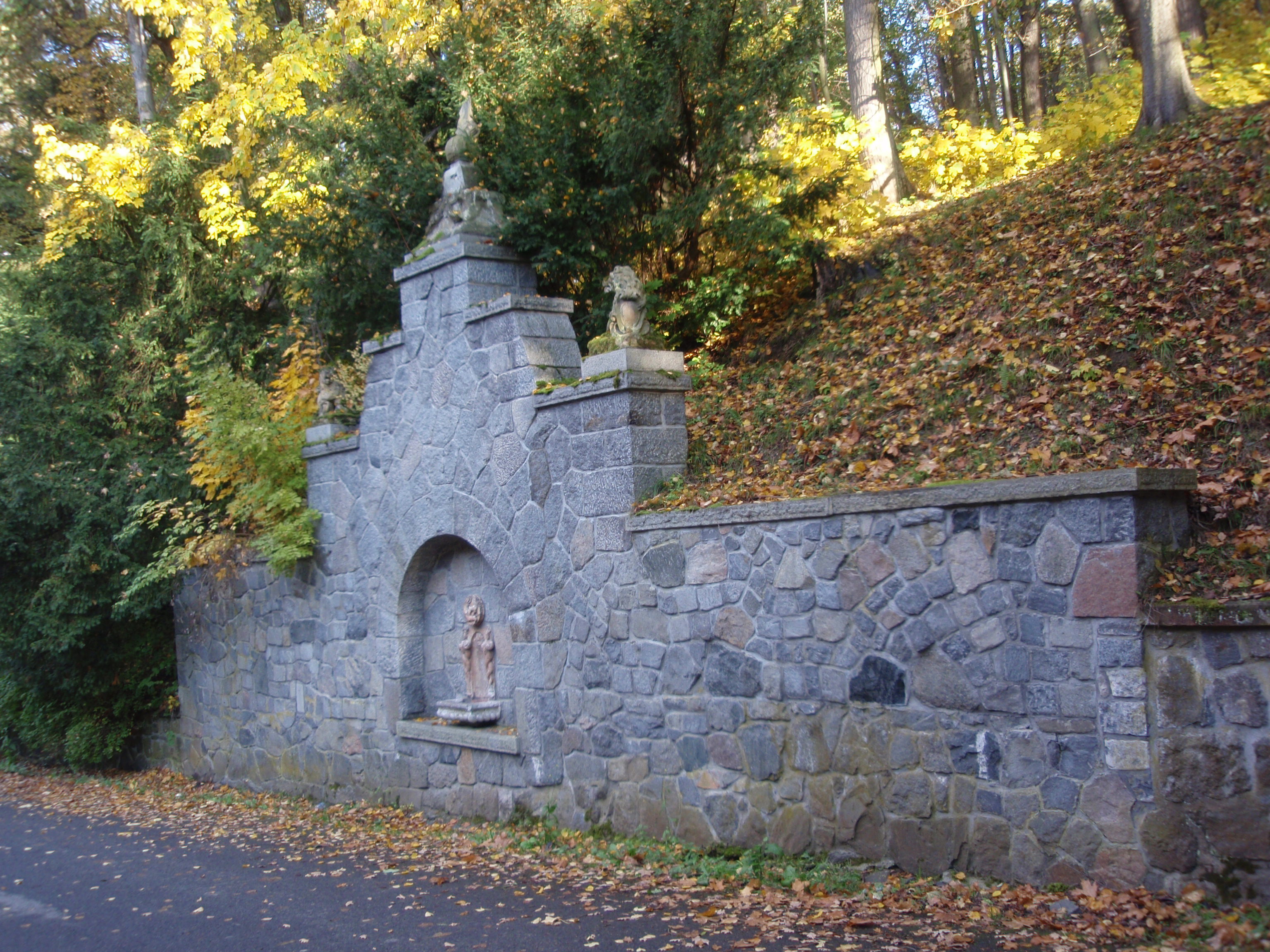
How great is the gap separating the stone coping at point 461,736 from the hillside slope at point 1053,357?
7.85ft

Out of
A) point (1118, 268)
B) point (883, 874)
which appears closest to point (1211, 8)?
point (1118, 268)

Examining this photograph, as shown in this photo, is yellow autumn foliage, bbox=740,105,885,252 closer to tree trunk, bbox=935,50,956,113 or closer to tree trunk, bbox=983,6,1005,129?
tree trunk, bbox=983,6,1005,129

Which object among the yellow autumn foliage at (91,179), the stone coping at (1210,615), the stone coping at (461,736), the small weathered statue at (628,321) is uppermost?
the yellow autumn foliage at (91,179)

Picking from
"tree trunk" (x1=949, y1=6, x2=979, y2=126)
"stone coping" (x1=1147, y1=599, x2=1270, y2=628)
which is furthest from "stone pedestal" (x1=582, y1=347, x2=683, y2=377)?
"tree trunk" (x1=949, y1=6, x2=979, y2=126)

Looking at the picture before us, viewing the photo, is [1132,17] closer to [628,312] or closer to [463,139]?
[463,139]

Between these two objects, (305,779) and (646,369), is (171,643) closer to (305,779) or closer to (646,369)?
(305,779)

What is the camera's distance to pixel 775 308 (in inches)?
464

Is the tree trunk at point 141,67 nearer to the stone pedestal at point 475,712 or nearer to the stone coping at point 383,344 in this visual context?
the stone coping at point 383,344

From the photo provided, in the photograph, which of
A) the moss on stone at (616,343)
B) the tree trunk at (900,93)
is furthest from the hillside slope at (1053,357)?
the tree trunk at (900,93)

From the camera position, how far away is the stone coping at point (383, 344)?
32.9 ft

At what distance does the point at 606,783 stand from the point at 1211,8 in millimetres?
12855

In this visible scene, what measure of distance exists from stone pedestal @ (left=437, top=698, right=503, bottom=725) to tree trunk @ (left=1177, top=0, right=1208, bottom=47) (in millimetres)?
10650

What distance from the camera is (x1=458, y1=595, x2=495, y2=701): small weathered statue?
9336mm

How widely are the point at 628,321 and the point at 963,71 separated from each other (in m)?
12.6
